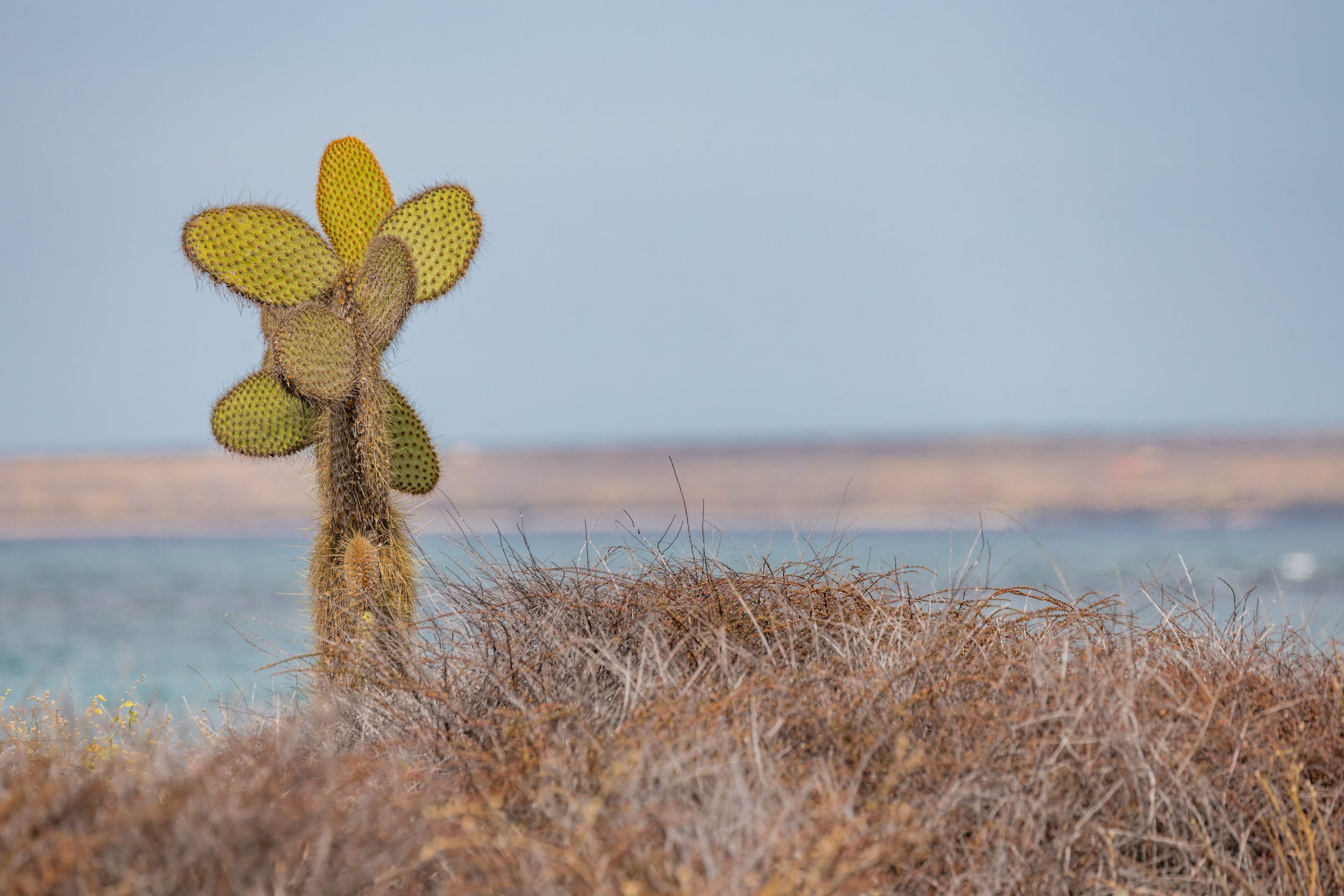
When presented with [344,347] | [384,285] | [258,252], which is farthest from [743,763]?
[258,252]

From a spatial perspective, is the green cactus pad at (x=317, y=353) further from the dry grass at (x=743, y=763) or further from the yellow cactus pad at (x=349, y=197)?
the dry grass at (x=743, y=763)

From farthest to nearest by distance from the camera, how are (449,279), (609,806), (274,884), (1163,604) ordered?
(449,279)
(1163,604)
(609,806)
(274,884)

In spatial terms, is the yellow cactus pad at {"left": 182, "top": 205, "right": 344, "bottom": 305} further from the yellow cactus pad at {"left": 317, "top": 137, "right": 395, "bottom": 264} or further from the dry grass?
the dry grass

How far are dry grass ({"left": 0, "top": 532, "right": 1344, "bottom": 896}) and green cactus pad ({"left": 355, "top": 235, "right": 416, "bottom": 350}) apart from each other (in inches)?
67.1

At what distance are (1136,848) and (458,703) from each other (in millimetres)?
2010

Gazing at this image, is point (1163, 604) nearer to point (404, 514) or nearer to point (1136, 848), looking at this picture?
point (1136, 848)

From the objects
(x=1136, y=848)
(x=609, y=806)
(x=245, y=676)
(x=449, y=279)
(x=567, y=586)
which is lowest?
(x=245, y=676)

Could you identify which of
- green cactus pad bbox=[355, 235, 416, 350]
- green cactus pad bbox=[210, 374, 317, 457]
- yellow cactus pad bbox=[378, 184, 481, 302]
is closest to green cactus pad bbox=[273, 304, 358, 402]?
green cactus pad bbox=[355, 235, 416, 350]

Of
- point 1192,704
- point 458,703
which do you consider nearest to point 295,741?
point 458,703

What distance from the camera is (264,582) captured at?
26.2 m

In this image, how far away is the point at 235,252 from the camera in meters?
5.80

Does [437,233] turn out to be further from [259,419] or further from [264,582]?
[264,582]

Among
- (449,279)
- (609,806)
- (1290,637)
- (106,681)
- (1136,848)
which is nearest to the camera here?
(609,806)

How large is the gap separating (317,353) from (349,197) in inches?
50.1
